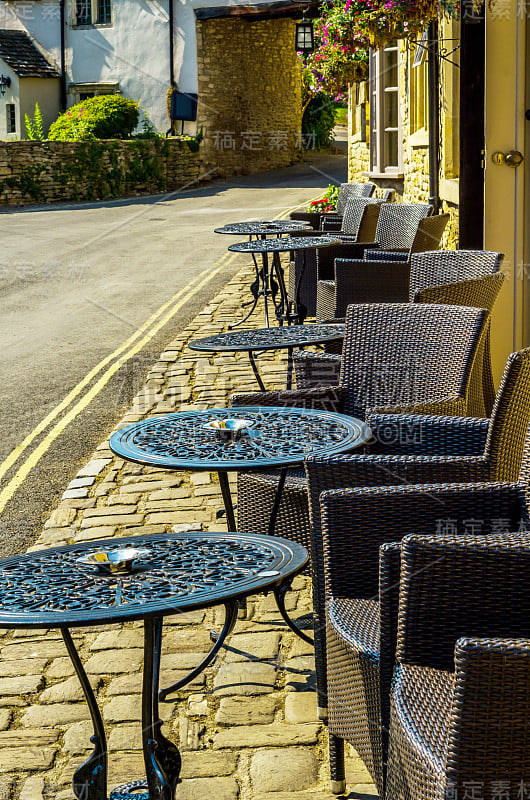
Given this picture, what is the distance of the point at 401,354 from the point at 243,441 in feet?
4.02

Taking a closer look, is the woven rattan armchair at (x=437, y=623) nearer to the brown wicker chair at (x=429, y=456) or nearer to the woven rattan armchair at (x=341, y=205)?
the brown wicker chair at (x=429, y=456)

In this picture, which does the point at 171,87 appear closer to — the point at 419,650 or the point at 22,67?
the point at 22,67

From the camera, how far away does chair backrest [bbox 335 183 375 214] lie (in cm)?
1191

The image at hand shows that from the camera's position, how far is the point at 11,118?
35.7m

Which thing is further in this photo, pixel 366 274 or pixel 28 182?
pixel 28 182

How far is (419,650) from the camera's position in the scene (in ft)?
7.00

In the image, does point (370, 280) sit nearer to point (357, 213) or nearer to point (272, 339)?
point (272, 339)

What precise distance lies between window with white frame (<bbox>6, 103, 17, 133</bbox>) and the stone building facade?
20.9m

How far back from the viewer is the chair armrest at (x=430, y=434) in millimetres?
3381

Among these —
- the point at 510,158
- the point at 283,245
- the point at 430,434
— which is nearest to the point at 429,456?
the point at 430,434

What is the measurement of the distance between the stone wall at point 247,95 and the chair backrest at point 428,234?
2590 centimetres

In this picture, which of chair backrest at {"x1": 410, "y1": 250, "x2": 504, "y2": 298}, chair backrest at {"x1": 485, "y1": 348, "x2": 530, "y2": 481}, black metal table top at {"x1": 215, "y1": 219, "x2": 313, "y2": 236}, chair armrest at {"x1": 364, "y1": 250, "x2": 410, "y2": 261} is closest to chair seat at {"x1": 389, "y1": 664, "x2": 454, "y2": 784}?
chair backrest at {"x1": 485, "y1": 348, "x2": 530, "y2": 481}

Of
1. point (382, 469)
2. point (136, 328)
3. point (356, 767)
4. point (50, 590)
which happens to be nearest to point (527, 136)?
point (382, 469)

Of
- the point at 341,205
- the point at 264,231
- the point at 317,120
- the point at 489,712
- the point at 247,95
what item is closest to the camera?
the point at 489,712
